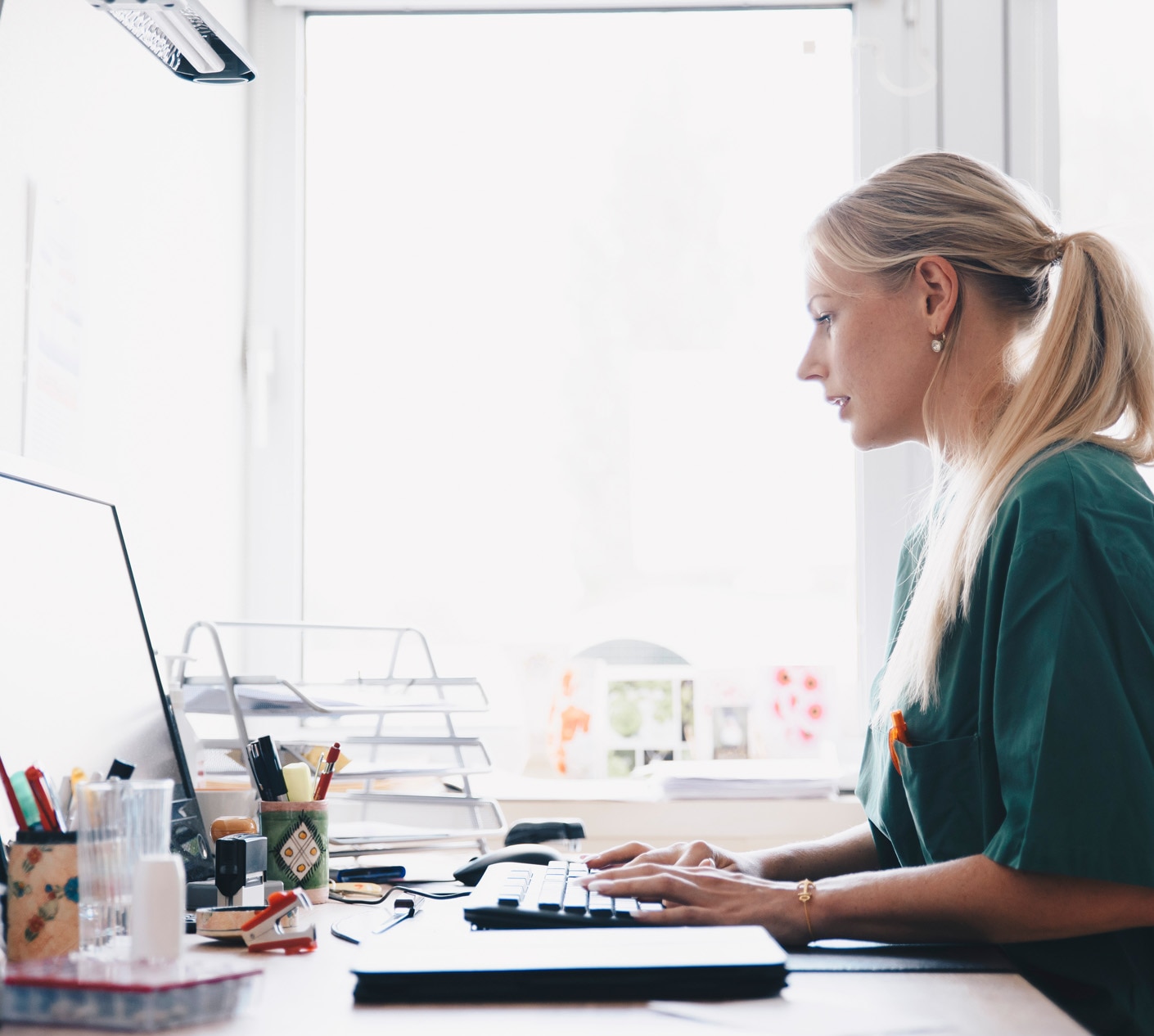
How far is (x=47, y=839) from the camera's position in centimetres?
83

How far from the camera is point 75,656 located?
110 centimetres

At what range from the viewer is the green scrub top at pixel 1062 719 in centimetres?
88

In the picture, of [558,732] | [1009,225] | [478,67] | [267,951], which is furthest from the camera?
[478,67]

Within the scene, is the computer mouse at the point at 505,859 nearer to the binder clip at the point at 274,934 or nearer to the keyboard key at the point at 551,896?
the keyboard key at the point at 551,896

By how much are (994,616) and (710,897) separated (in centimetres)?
33

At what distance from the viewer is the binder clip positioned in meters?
0.90

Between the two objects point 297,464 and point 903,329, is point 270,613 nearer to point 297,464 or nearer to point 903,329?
point 297,464

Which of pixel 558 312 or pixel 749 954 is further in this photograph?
pixel 558 312

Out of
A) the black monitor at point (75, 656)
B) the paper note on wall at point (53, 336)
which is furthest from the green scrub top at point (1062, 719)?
the paper note on wall at point (53, 336)

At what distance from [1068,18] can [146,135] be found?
61.2 inches

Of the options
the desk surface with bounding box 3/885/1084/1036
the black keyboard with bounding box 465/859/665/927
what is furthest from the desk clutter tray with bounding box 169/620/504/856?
the desk surface with bounding box 3/885/1084/1036

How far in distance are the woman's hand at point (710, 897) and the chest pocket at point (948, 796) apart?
171 millimetres

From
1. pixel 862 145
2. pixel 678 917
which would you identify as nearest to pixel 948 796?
pixel 678 917

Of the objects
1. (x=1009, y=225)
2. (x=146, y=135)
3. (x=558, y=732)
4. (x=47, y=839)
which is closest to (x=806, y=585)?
(x=558, y=732)
